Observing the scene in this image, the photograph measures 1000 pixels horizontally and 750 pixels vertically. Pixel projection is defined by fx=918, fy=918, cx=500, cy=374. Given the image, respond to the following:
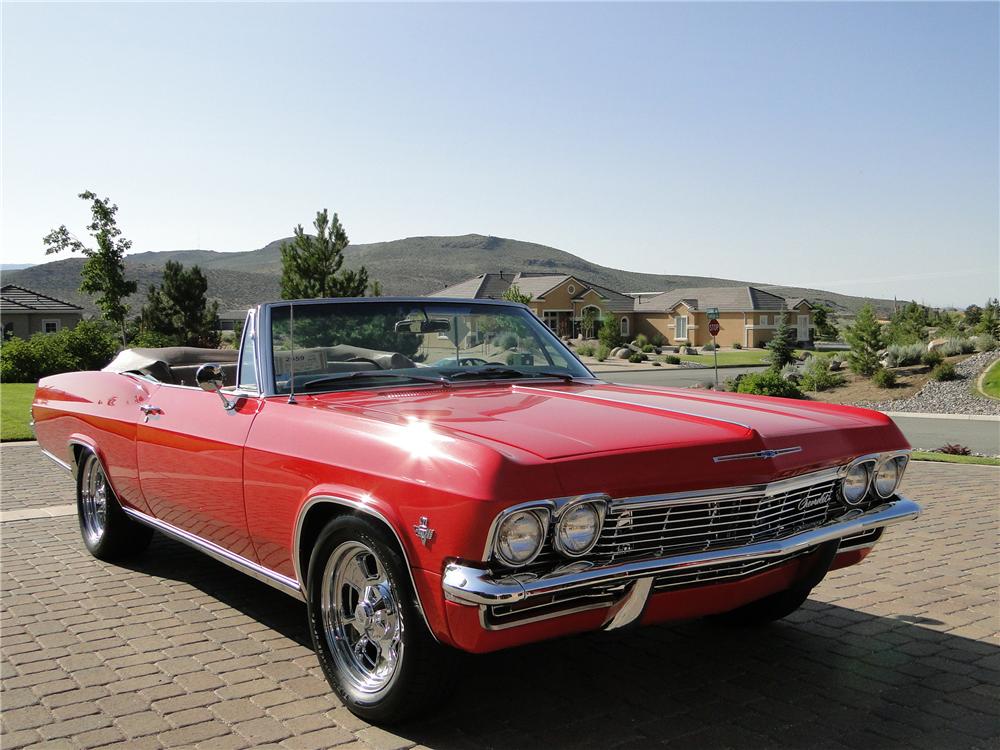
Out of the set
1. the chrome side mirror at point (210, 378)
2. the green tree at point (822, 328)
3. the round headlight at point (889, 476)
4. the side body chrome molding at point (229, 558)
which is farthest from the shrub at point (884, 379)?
the green tree at point (822, 328)

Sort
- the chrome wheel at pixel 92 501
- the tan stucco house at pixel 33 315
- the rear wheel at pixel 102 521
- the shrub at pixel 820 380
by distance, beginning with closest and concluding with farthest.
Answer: the rear wheel at pixel 102 521 → the chrome wheel at pixel 92 501 → the shrub at pixel 820 380 → the tan stucco house at pixel 33 315

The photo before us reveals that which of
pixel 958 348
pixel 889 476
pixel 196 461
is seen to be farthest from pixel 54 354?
pixel 958 348

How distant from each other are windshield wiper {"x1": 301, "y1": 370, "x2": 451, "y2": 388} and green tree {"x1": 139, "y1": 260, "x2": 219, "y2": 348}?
48.0 m

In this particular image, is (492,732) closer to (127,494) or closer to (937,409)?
(127,494)

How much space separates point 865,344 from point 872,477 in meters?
27.9

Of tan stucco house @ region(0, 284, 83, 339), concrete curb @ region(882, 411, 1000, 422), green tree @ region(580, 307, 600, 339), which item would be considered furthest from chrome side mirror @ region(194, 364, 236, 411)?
green tree @ region(580, 307, 600, 339)

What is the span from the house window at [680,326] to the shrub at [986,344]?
4397cm

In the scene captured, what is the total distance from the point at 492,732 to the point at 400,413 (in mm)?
1265

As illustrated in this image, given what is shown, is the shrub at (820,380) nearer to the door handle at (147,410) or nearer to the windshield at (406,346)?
the windshield at (406,346)

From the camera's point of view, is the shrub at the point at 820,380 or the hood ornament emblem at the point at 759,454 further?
the shrub at the point at 820,380

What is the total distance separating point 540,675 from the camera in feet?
13.0

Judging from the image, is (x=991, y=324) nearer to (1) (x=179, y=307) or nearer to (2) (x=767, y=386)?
(2) (x=767, y=386)

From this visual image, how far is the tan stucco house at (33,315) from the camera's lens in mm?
52312

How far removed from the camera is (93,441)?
5.89m
